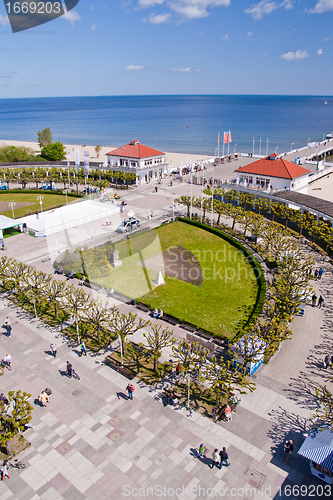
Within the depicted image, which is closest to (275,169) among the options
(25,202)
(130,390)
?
(25,202)

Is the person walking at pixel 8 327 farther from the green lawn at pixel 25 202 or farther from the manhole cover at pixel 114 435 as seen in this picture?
the green lawn at pixel 25 202

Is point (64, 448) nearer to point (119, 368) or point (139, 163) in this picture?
point (119, 368)

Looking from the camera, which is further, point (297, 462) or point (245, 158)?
point (245, 158)

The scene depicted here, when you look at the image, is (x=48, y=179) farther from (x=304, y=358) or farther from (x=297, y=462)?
(x=297, y=462)

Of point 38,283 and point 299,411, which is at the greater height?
point 38,283

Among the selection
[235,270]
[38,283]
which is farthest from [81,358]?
[235,270]

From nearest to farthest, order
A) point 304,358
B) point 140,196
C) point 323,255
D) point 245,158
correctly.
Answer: point 304,358, point 323,255, point 140,196, point 245,158

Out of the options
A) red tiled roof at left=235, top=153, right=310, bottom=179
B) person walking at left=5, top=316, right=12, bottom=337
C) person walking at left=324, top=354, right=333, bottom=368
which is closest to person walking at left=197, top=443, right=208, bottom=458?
person walking at left=324, top=354, right=333, bottom=368
